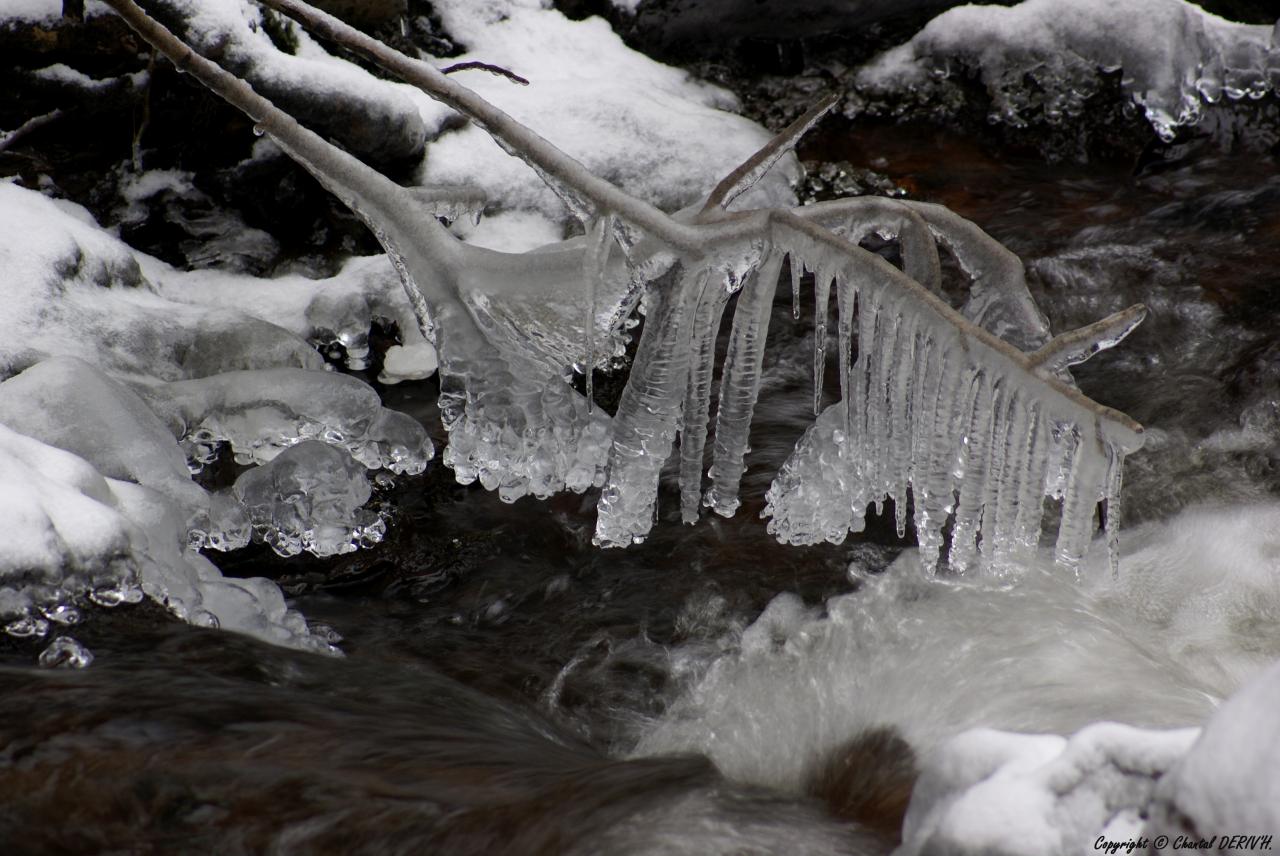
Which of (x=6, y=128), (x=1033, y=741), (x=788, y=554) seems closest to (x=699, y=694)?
(x=788, y=554)

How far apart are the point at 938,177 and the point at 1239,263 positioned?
1.70 metres

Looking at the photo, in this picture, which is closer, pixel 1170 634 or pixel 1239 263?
pixel 1170 634

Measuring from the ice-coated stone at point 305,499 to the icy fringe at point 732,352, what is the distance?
761 mm

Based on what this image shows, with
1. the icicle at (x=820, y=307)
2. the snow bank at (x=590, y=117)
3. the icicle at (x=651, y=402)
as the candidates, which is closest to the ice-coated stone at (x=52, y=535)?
the icicle at (x=651, y=402)

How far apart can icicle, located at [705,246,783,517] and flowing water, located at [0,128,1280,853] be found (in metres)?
0.64

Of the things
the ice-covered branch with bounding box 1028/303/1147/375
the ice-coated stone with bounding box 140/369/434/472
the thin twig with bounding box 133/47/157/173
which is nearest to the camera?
the ice-covered branch with bounding box 1028/303/1147/375

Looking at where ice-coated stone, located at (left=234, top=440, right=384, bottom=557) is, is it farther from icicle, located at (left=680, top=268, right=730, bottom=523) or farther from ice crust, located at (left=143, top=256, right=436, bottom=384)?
icicle, located at (left=680, top=268, right=730, bottom=523)

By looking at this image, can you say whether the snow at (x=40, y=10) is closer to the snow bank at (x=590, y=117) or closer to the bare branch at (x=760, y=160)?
the snow bank at (x=590, y=117)

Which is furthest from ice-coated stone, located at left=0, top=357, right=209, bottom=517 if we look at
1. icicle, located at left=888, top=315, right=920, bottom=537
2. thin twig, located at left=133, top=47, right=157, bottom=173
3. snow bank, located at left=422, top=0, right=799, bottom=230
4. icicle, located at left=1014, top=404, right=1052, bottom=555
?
icicle, located at left=1014, top=404, right=1052, bottom=555

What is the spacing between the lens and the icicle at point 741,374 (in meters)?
2.39

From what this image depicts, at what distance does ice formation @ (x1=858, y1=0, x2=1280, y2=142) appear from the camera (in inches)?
246

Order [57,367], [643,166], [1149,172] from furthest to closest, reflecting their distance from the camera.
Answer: [1149,172] → [643,166] → [57,367]

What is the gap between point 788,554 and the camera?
11.2 feet

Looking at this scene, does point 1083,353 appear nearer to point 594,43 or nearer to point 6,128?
point 6,128
